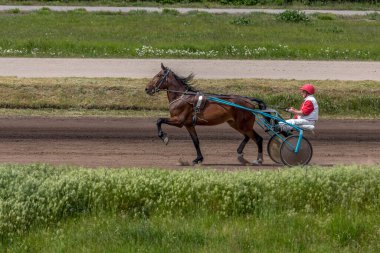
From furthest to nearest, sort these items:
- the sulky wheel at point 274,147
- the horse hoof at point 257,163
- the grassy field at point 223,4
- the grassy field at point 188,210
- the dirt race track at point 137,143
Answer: the grassy field at point 223,4 → the dirt race track at point 137,143 → the horse hoof at point 257,163 → the sulky wheel at point 274,147 → the grassy field at point 188,210

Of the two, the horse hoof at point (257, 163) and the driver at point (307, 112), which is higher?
the driver at point (307, 112)

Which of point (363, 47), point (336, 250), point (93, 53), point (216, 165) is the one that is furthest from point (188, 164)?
point (363, 47)

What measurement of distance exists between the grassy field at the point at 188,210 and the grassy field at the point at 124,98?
8.29 metres

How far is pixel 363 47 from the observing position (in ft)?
97.1

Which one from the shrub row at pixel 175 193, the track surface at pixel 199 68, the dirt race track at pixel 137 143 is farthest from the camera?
the track surface at pixel 199 68

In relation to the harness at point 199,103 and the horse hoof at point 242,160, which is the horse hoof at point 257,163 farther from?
the harness at point 199,103

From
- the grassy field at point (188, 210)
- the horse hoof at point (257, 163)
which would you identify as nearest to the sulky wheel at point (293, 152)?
the horse hoof at point (257, 163)

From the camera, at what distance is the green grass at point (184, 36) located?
92.0 ft

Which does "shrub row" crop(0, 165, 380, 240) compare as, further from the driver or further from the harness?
the harness

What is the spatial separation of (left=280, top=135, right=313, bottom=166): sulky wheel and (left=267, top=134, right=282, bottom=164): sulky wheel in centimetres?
13

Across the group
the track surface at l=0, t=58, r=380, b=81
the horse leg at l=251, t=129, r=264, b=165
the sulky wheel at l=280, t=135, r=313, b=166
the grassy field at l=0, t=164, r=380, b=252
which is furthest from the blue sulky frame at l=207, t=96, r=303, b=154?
the track surface at l=0, t=58, r=380, b=81

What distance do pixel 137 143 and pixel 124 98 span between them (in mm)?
3782

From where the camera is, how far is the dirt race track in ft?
51.1

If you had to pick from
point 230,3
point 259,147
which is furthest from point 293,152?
point 230,3
